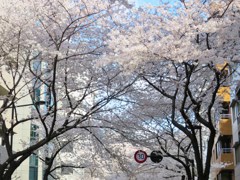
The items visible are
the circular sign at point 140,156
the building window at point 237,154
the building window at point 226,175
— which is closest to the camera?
the circular sign at point 140,156

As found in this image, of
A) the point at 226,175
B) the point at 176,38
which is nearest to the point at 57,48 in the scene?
the point at 176,38

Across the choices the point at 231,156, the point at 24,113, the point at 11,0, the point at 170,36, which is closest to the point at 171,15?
the point at 170,36

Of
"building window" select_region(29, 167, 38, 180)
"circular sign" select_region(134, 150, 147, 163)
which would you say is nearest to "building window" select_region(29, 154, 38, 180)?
"building window" select_region(29, 167, 38, 180)

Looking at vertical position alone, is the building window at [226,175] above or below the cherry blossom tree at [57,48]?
below

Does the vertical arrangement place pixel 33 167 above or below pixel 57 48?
below

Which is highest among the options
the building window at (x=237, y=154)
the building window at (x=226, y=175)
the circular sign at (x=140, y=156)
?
the building window at (x=237, y=154)

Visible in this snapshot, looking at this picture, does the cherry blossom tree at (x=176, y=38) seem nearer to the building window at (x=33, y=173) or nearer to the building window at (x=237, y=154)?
the building window at (x=237, y=154)

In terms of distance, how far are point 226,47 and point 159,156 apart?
7646mm

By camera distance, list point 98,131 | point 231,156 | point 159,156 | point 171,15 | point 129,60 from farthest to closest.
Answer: point 231,156
point 98,131
point 159,156
point 171,15
point 129,60

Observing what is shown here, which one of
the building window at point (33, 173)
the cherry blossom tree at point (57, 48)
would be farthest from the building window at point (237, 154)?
the cherry blossom tree at point (57, 48)

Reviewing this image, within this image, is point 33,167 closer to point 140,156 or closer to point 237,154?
point 237,154

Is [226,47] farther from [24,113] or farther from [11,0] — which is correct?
[24,113]

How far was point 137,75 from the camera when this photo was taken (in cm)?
1435

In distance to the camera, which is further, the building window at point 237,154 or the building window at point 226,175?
the building window at point 226,175
